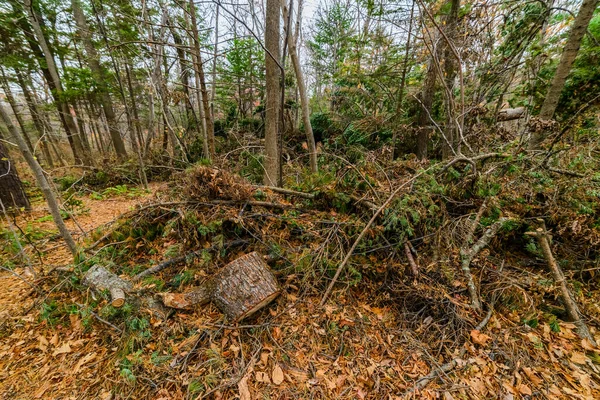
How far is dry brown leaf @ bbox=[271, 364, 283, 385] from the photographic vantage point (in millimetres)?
1859

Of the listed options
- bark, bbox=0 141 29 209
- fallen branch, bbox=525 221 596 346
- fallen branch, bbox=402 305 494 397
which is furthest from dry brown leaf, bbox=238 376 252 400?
bark, bbox=0 141 29 209

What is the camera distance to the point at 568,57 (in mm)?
3146

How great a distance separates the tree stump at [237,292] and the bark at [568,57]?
4427 millimetres

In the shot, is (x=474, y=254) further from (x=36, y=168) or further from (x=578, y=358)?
(x=36, y=168)

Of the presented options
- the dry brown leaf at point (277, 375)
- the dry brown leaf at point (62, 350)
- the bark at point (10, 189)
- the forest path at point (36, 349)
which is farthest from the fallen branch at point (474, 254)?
the bark at point (10, 189)

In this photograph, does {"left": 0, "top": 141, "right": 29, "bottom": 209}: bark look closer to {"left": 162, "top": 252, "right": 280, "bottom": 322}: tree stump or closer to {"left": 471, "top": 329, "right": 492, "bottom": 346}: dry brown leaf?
{"left": 162, "top": 252, "right": 280, "bottom": 322}: tree stump

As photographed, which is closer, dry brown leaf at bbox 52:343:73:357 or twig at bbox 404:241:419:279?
dry brown leaf at bbox 52:343:73:357

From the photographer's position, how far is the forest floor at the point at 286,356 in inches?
69.3

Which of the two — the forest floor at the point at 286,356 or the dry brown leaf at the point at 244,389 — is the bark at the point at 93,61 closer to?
the forest floor at the point at 286,356

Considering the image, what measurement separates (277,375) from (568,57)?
5.44 meters

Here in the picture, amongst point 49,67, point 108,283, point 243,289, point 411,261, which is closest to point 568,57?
point 411,261

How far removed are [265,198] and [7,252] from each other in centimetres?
354

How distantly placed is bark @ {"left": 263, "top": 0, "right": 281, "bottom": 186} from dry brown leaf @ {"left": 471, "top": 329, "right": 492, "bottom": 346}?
312 centimetres

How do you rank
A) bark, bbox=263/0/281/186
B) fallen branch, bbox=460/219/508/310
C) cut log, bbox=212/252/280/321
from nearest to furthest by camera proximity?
cut log, bbox=212/252/280/321
fallen branch, bbox=460/219/508/310
bark, bbox=263/0/281/186
